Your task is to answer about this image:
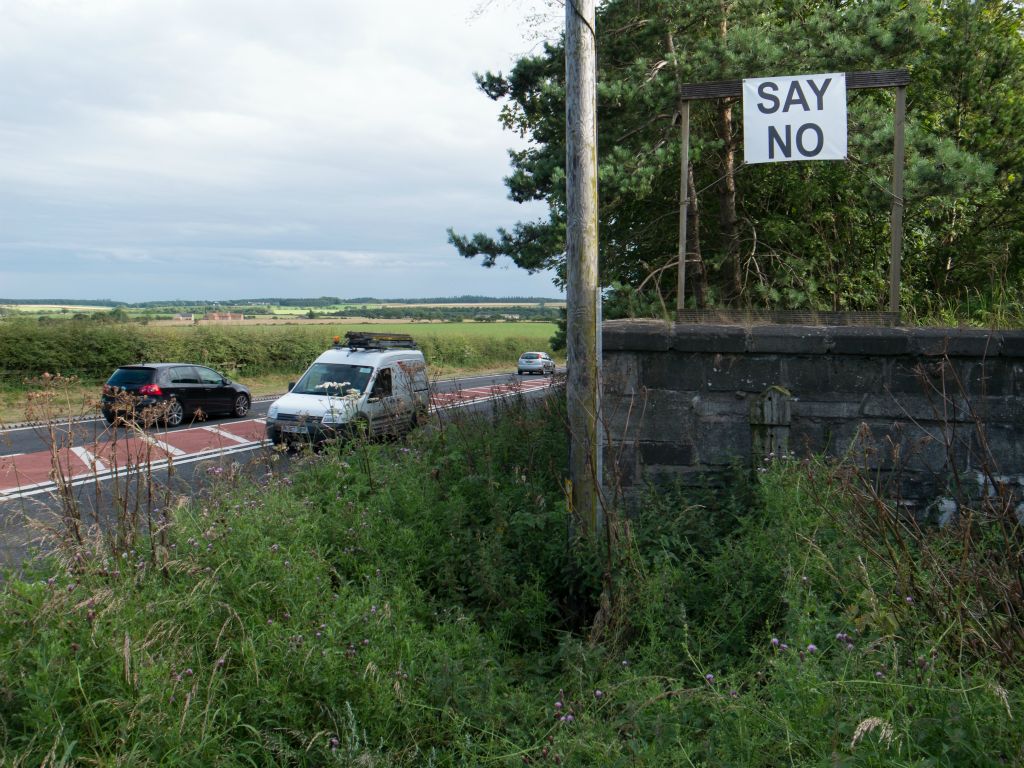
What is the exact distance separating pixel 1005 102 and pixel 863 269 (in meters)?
3.70

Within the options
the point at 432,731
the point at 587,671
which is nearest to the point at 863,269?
the point at 587,671

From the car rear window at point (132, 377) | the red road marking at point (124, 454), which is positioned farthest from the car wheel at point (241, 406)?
the car rear window at point (132, 377)

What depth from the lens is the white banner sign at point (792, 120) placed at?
5.90 metres

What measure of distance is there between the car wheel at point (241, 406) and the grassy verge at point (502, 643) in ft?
50.1

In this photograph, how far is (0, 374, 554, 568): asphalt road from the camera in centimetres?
408

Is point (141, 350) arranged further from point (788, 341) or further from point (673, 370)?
point (788, 341)

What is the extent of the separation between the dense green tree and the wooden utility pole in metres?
5.51

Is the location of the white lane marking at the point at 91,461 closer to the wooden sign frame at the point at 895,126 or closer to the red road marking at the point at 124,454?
the red road marking at the point at 124,454

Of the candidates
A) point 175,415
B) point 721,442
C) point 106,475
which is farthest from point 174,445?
point 721,442

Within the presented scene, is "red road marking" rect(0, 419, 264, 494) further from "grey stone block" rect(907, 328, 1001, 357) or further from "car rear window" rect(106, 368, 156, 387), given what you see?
"grey stone block" rect(907, 328, 1001, 357)

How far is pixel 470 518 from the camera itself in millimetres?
5500

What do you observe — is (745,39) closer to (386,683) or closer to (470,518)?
(470,518)

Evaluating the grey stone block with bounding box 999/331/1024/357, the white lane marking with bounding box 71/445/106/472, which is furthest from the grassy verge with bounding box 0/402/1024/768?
the grey stone block with bounding box 999/331/1024/357

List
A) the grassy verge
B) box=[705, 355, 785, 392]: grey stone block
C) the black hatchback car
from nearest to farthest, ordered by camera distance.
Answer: the grassy verge < box=[705, 355, 785, 392]: grey stone block < the black hatchback car
